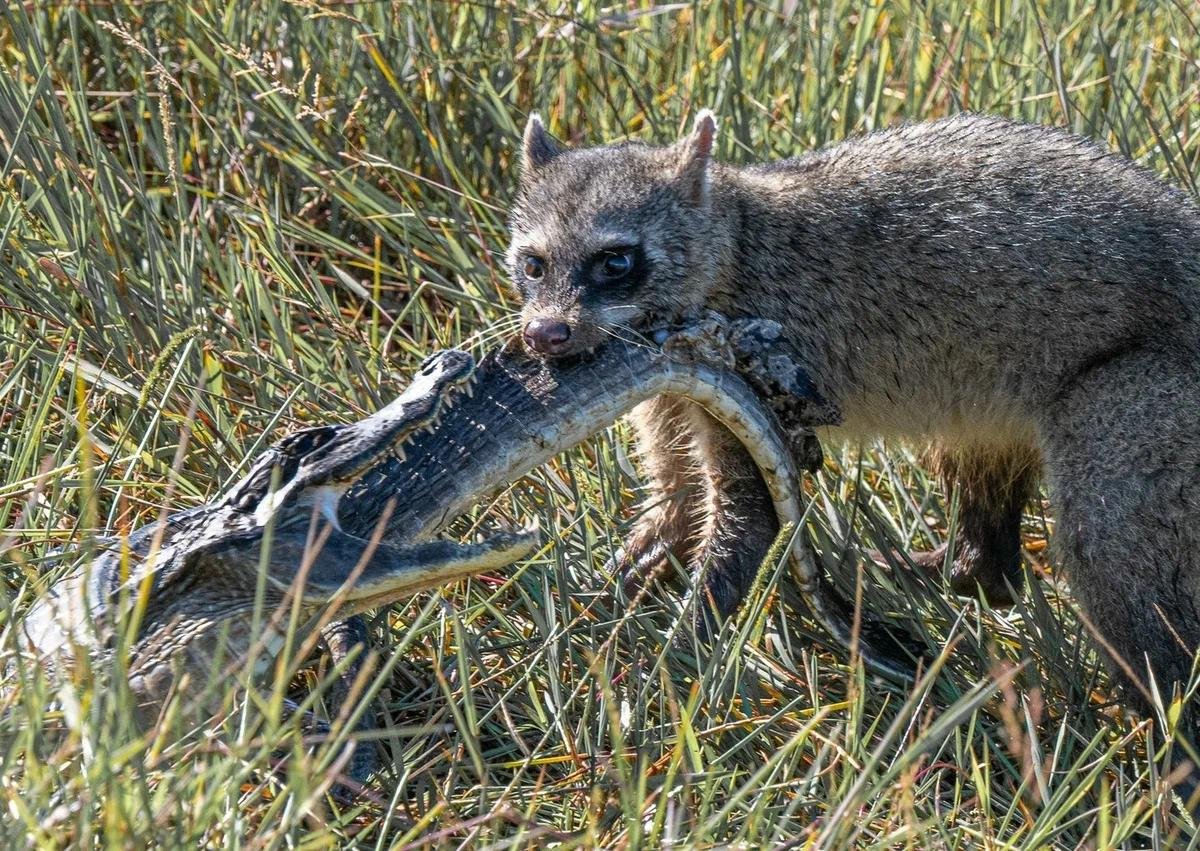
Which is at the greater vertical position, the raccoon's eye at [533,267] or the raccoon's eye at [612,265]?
the raccoon's eye at [612,265]

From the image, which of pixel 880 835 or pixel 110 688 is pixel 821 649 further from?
pixel 110 688

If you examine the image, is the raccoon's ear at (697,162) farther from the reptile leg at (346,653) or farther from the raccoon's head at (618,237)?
the reptile leg at (346,653)

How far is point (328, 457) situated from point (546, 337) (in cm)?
Answer: 94

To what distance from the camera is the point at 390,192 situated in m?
6.21

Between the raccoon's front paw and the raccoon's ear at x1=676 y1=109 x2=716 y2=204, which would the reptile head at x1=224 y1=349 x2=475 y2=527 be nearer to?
the raccoon's ear at x1=676 y1=109 x2=716 y2=204

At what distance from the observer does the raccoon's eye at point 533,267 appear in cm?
475

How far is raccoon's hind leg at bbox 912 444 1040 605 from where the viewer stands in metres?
5.35

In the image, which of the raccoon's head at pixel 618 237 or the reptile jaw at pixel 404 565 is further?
the raccoon's head at pixel 618 237

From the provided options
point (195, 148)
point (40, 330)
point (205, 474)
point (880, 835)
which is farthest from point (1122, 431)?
point (195, 148)

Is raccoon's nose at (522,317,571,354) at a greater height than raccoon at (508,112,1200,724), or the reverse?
raccoon's nose at (522,317,571,354)

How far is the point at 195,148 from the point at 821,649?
10.8ft

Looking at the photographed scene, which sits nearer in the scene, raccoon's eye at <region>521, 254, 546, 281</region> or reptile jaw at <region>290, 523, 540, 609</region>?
reptile jaw at <region>290, 523, 540, 609</region>

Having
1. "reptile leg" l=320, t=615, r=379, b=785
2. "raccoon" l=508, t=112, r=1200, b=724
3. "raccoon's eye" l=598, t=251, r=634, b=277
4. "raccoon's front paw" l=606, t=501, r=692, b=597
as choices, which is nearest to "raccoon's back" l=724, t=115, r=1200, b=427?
"raccoon" l=508, t=112, r=1200, b=724

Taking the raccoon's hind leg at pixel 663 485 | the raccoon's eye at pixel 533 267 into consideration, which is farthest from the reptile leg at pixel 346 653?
the raccoon's eye at pixel 533 267
